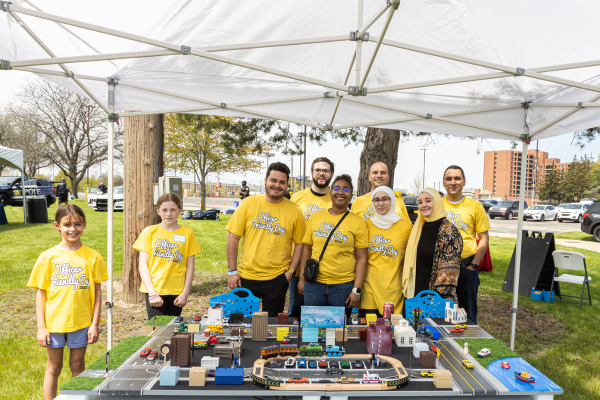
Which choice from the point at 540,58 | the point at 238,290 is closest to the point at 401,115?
the point at 540,58

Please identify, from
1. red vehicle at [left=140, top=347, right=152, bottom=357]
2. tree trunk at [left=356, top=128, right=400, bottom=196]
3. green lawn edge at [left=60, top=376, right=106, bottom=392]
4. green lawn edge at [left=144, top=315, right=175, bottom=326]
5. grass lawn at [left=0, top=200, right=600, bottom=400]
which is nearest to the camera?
green lawn edge at [left=60, top=376, right=106, bottom=392]

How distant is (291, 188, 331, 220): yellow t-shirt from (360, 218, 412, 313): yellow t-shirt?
0.73 meters

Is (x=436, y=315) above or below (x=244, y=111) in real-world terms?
below

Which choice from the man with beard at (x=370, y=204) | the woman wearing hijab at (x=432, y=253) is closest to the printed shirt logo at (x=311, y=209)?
the man with beard at (x=370, y=204)

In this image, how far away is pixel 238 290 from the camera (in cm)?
301

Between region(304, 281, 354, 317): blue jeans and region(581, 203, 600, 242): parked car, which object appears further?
region(581, 203, 600, 242): parked car

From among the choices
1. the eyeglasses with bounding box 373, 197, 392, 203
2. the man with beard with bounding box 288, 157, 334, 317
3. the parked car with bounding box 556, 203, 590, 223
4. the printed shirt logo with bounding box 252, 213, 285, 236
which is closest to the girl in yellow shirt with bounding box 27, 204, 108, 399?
the printed shirt logo with bounding box 252, 213, 285, 236

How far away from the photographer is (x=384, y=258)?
3246 mm

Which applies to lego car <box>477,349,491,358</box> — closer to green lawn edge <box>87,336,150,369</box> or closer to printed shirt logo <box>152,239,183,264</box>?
green lawn edge <box>87,336,150,369</box>

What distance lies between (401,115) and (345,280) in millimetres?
2044

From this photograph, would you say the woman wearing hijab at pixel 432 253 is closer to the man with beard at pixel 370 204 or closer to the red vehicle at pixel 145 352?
the man with beard at pixel 370 204

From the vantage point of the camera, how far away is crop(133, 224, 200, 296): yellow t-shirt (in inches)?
121

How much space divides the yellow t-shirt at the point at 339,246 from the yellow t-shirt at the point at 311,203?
2.09 ft

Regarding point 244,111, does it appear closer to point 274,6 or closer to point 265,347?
point 274,6
